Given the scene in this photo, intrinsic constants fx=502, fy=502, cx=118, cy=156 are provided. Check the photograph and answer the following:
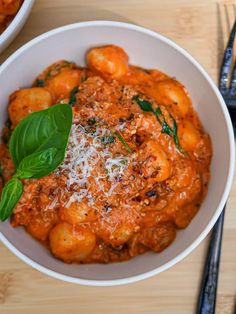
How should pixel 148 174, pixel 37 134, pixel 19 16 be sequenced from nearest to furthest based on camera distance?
pixel 37 134
pixel 148 174
pixel 19 16

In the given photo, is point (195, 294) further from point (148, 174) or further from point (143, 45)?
point (143, 45)

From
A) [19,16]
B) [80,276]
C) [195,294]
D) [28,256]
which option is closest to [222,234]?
[195,294]

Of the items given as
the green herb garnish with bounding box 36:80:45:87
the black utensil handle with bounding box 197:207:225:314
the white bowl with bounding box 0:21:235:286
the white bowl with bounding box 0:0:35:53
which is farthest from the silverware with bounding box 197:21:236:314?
the white bowl with bounding box 0:0:35:53

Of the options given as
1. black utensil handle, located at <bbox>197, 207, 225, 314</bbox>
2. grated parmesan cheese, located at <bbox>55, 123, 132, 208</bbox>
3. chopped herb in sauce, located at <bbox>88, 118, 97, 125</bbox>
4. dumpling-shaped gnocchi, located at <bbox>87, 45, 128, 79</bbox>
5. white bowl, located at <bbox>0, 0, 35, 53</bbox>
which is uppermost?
white bowl, located at <bbox>0, 0, 35, 53</bbox>

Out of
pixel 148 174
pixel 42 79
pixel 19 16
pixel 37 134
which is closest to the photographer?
pixel 37 134

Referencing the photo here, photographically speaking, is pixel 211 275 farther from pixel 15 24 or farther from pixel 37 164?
pixel 15 24

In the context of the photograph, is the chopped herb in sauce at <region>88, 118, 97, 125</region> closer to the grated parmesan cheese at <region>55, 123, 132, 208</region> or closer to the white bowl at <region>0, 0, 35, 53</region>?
the grated parmesan cheese at <region>55, 123, 132, 208</region>

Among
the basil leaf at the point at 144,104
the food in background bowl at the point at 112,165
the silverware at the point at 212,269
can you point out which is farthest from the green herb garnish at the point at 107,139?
the silverware at the point at 212,269
